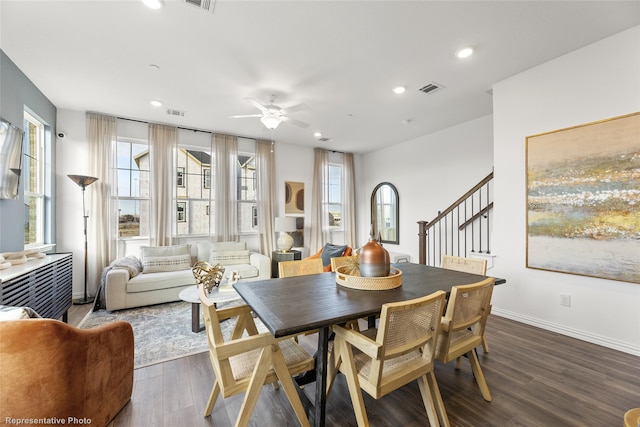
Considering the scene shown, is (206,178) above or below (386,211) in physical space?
above

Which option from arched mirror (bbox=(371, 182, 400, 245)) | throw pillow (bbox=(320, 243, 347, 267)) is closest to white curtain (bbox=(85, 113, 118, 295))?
throw pillow (bbox=(320, 243, 347, 267))

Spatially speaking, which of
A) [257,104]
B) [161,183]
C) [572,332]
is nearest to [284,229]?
[161,183]

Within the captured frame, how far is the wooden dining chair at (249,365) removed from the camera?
1369 mm

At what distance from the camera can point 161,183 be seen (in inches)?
181

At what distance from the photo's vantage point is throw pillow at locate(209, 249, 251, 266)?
463 centimetres

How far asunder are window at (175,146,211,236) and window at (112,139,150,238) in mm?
505

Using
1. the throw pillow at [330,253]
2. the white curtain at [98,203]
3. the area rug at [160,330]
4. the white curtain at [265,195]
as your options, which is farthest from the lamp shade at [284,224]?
the white curtain at [98,203]

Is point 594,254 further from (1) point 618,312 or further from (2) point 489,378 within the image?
(2) point 489,378

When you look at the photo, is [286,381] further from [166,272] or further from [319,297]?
[166,272]

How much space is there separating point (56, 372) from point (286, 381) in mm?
1139

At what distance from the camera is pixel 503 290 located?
332 cm

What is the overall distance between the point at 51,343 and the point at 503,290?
4.08 metres

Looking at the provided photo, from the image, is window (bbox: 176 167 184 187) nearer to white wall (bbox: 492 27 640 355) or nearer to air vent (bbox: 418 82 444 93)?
air vent (bbox: 418 82 444 93)

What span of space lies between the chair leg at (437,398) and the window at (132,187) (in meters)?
4.78
